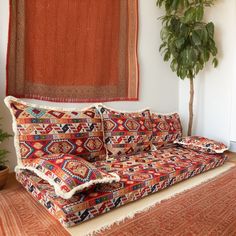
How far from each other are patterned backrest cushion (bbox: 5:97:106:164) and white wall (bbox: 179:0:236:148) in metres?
1.70

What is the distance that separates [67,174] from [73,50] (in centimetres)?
128

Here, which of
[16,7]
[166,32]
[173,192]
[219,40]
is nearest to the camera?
[173,192]

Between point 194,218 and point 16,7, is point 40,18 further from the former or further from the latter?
point 194,218

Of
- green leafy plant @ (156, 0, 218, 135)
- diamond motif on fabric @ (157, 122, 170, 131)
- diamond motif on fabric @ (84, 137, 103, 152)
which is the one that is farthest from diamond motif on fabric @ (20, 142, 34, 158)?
green leafy plant @ (156, 0, 218, 135)

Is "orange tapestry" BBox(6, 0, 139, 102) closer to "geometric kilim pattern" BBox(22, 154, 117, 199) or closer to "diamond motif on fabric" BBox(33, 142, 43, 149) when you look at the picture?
"diamond motif on fabric" BBox(33, 142, 43, 149)

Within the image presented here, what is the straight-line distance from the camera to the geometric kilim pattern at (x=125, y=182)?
3.90 ft

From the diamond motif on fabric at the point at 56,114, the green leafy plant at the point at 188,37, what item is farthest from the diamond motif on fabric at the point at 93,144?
the green leafy plant at the point at 188,37

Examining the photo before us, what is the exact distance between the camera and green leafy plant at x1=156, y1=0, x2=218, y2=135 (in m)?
2.41

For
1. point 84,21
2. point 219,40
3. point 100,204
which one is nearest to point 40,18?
point 84,21

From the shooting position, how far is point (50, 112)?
5.83 ft

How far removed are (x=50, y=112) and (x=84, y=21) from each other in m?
0.96

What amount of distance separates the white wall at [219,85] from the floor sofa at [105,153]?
0.74 metres

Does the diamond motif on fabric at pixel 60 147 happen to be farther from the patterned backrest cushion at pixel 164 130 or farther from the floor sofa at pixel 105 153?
the patterned backrest cushion at pixel 164 130

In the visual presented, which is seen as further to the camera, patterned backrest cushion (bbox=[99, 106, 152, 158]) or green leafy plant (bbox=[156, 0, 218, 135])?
green leafy plant (bbox=[156, 0, 218, 135])
